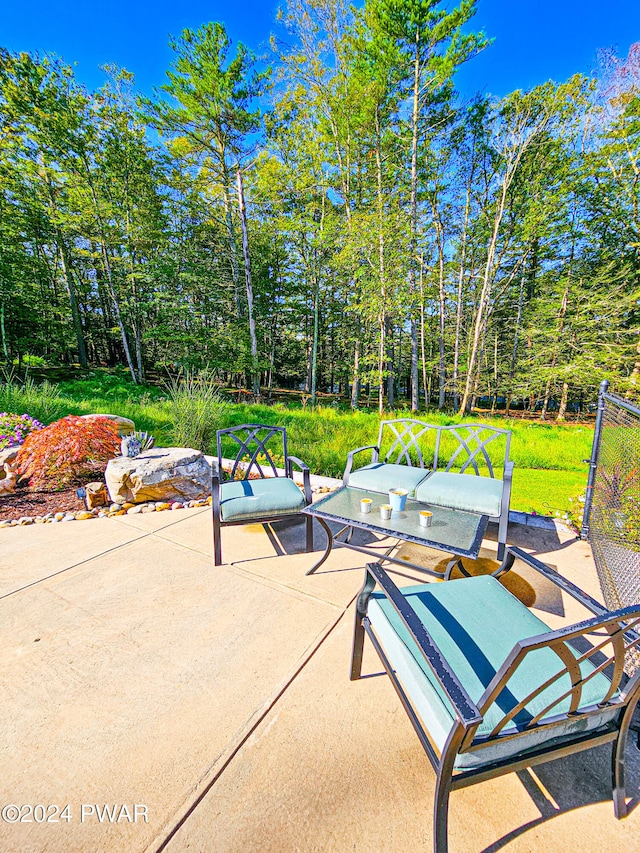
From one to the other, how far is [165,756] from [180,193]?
14.2 metres

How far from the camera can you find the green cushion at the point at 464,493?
2.32 m

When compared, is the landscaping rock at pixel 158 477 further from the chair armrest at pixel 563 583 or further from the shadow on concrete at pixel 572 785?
the shadow on concrete at pixel 572 785

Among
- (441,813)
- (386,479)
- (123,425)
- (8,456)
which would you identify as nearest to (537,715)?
(441,813)

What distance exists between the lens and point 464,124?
979 centimetres

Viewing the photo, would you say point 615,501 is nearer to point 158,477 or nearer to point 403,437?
point 403,437

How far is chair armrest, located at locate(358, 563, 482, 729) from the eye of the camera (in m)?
0.77

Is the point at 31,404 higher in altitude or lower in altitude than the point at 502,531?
higher

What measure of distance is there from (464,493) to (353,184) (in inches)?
442

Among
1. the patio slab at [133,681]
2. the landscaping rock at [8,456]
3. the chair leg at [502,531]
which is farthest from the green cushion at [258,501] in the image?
the landscaping rock at [8,456]

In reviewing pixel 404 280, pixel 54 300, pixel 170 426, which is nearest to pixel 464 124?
pixel 404 280

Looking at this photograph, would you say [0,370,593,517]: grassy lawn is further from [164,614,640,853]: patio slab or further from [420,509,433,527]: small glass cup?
[164,614,640,853]: patio slab

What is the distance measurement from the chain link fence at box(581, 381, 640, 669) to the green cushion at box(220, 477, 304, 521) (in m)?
1.99

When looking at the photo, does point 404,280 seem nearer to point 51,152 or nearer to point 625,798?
point 625,798

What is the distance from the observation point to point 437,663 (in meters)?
0.90
